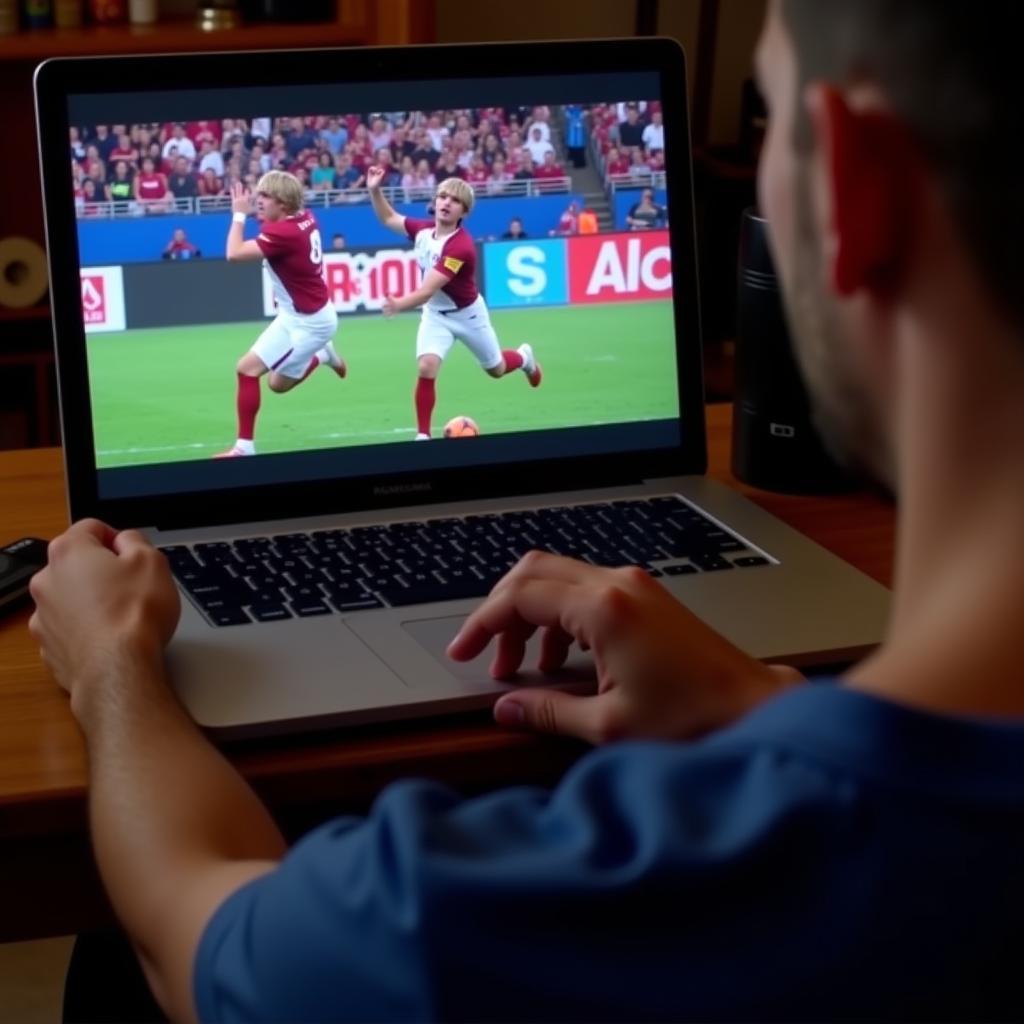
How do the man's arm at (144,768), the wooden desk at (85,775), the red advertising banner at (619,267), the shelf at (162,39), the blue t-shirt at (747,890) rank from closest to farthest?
the blue t-shirt at (747,890)
the man's arm at (144,768)
the wooden desk at (85,775)
the red advertising banner at (619,267)
the shelf at (162,39)

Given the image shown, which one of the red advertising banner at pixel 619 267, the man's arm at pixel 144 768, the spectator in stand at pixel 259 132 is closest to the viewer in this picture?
the man's arm at pixel 144 768

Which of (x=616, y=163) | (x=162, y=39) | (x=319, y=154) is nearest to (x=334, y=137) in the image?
(x=319, y=154)

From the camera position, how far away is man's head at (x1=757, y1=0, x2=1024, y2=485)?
55 centimetres

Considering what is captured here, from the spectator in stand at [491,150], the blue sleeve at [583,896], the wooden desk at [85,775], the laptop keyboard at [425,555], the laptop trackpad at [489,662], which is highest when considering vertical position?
the spectator in stand at [491,150]

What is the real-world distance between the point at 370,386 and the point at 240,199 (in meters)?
0.17

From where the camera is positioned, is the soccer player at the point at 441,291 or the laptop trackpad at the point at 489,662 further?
the soccer player at the point at 441,291

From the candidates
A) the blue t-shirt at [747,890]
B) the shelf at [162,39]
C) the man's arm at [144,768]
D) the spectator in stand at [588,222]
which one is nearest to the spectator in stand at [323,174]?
the spectator in stand at [588,222]

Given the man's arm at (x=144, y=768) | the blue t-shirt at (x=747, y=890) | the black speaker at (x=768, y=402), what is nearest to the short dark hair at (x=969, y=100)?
the blue t-shirt at (x=747, y=890)

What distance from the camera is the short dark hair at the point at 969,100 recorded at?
1.81ft

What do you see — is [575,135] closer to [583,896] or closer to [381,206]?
[381,206]

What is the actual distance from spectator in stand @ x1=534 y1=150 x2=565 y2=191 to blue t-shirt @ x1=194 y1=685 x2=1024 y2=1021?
81cm

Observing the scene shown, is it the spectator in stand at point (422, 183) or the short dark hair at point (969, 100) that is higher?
the short dark hair at point (969, 100)

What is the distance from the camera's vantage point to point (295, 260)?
128 cm

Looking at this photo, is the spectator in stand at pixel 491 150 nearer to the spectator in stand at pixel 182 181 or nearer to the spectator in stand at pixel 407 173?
the spectator in stand at pixel 407 173
